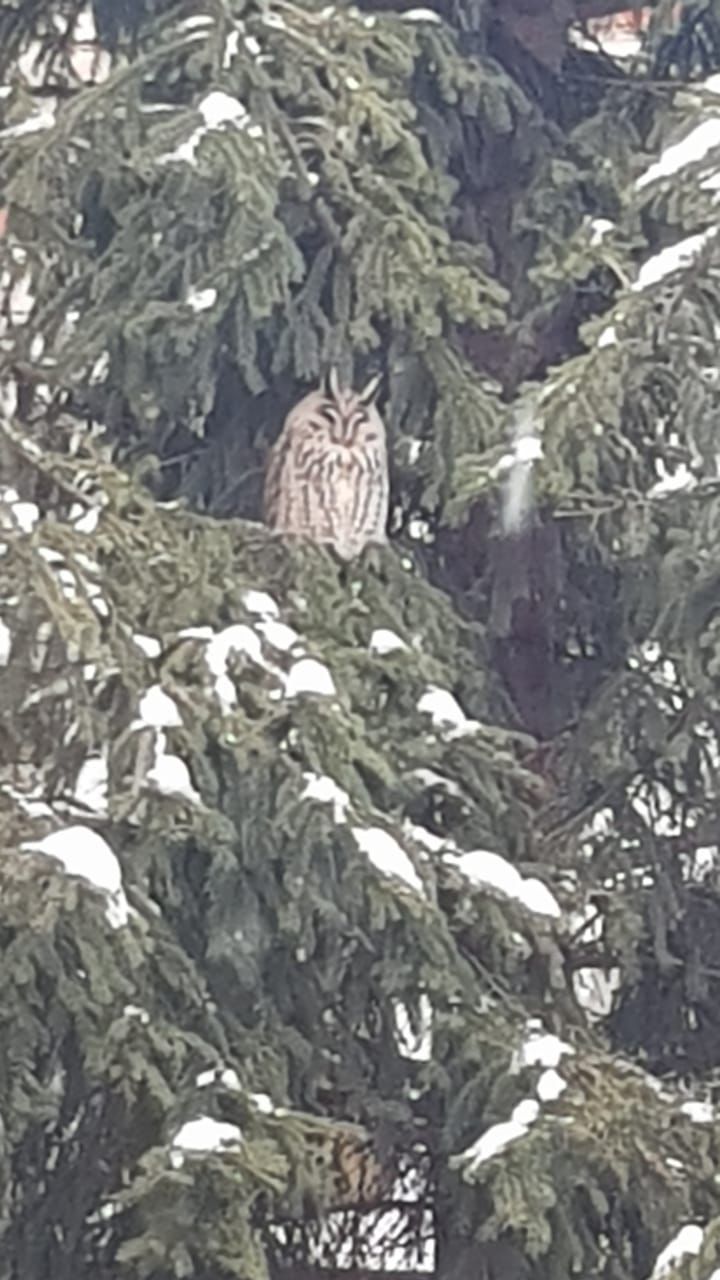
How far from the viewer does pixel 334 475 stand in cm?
484

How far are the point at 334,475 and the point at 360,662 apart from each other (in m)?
0.39

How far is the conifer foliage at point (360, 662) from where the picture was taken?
4148 millimetres

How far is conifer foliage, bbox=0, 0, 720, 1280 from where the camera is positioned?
4148mm

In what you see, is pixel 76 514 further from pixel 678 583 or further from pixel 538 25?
pixel 538 25

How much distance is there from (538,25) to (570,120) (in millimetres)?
194

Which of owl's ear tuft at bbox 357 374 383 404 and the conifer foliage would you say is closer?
the conifer foliage

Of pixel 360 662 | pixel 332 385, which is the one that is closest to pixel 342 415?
pixel 332 385

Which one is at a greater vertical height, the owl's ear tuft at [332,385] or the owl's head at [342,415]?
the owl's ear tuft at [332,385]

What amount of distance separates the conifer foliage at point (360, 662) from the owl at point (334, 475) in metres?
0.06

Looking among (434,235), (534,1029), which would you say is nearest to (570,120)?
(434,235)

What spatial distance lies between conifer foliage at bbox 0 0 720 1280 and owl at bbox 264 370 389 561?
2.4 inches

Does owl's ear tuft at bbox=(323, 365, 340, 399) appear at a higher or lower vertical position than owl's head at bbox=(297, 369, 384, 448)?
higher

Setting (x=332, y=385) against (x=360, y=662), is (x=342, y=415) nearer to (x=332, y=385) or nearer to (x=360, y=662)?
(x=332, y=385)

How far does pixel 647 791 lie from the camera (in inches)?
195
